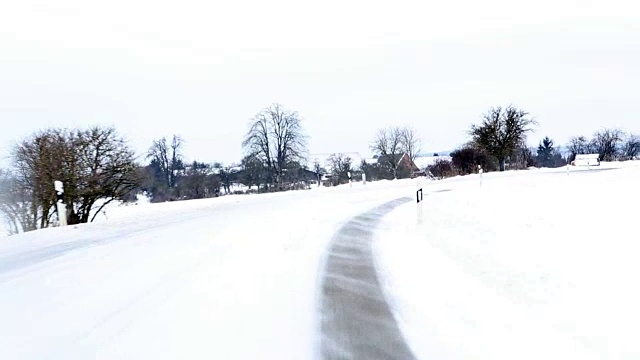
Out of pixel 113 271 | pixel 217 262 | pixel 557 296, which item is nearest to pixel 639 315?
pixel 557 296

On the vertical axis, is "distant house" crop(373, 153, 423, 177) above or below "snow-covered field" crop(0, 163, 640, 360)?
above

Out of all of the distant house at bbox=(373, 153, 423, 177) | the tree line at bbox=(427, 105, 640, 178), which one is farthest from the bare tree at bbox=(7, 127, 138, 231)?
the distant house at bbox=(373, 153, 423, 177)

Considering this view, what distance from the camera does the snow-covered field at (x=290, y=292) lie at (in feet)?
12.2

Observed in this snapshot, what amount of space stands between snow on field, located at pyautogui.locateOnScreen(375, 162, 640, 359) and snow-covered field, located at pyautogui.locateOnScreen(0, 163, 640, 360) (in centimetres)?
2

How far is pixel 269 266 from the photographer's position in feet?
21.2

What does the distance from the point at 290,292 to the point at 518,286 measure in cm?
264

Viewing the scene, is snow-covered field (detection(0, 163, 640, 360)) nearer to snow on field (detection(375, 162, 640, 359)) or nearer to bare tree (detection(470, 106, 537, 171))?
snow on field (detection(375, 162, 640, 359))

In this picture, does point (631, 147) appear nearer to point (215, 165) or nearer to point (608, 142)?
point (608, 142)

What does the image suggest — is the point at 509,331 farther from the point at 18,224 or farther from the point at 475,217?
the point at 18,224

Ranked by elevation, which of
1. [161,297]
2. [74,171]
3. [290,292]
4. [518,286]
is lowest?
[518,286]

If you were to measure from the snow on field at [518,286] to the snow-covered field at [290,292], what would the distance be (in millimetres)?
19

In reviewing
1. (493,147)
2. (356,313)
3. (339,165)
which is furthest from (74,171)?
(339,165)

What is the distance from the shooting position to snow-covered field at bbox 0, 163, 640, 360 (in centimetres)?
371

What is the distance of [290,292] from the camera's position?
→ 5230 mm
